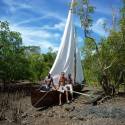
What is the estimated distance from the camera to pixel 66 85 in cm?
2453

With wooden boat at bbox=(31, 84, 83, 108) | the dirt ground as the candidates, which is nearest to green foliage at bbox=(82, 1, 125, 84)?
the dirt ground

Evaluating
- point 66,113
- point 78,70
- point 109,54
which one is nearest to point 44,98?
point 66,113

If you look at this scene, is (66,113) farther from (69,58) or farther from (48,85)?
(69,58)

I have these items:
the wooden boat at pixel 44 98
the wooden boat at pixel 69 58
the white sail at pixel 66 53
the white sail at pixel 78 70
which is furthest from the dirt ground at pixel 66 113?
the white sail at pixel 78 70

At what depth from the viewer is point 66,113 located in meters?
21.1

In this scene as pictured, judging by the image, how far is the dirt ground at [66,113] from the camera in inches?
668

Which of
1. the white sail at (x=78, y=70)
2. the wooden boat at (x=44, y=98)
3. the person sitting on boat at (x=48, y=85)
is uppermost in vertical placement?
the white sail at (x=78, y=70)

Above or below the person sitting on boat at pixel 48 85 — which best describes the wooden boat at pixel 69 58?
above

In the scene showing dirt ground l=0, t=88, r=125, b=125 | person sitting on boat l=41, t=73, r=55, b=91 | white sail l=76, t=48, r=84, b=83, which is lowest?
dirt ground l=0, t=88, r=125, b=125

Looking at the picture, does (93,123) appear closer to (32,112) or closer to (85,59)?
(32,112)

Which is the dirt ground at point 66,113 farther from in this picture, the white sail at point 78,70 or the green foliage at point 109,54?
the white sail at point 78,70

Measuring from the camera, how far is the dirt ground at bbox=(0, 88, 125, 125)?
17.0 m

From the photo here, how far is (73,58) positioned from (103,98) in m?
6.15

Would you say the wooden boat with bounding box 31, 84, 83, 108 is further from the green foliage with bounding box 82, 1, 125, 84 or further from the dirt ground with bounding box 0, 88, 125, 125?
the green foliage with bounding box 82, 1, 125, 84
